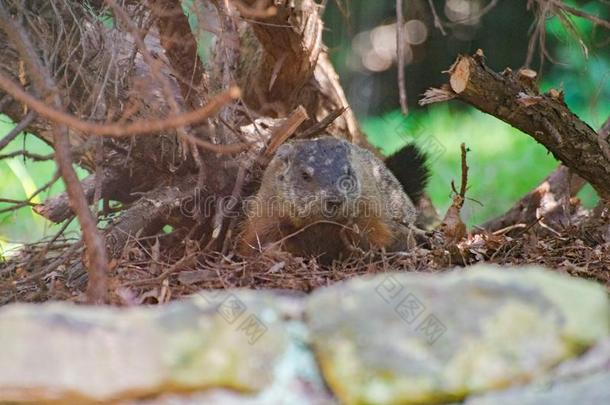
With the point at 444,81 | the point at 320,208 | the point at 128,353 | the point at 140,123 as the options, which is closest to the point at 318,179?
the point at 320,208

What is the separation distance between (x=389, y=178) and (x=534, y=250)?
132 centimetres

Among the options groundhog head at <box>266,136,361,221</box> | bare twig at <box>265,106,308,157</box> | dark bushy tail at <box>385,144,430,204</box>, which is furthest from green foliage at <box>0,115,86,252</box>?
dark bushy tail at <box>385,144,430,204</box>

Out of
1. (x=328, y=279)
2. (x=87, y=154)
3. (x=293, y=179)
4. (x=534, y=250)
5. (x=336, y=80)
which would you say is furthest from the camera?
(x=336, y=80)

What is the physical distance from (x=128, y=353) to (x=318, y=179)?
271 cm

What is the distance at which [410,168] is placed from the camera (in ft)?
20.4

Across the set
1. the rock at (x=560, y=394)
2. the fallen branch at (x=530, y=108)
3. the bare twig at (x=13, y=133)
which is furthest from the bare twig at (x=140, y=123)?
the fallen branch at (x=530, y=108)

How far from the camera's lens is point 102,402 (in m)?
2.32

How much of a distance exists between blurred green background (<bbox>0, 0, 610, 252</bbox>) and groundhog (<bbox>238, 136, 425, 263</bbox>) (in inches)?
105

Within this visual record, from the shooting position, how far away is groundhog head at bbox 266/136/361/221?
4.91m

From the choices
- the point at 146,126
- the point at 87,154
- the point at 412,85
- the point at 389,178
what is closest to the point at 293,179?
the point at 389,178

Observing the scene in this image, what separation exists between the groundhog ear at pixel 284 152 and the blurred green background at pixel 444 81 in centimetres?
291

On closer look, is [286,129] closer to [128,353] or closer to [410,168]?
[410,168]

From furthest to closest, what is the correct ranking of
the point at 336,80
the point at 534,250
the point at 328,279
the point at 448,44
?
the point at 448,44
the point at 336,80
the point at 534,250
the point at 328,279

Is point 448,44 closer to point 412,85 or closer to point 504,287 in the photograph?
point 412,85
